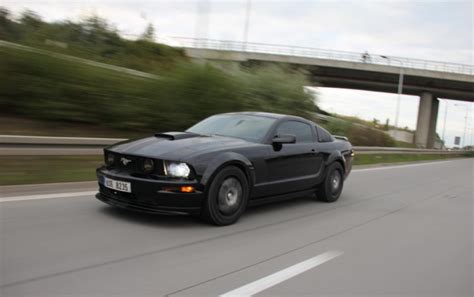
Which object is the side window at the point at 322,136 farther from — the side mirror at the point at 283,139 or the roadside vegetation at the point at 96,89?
the roadside vegetation at the point at 96,89

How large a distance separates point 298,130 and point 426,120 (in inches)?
1981

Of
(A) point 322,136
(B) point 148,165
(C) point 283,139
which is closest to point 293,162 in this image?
(C) point 283,139

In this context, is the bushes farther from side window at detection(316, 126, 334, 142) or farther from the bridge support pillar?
the bridge support pillar

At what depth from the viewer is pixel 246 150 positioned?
6.37 metres

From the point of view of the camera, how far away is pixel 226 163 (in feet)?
19.6

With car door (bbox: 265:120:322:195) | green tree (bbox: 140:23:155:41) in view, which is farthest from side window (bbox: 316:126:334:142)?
green tree (bbox: 140:23:155:41)

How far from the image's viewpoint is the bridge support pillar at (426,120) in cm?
5358

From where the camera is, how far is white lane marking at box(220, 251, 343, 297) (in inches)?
159

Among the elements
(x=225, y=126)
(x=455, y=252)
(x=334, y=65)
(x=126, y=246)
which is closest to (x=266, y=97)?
(x=225, y=126)

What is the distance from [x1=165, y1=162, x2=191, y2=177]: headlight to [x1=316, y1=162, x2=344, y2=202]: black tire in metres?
3.39

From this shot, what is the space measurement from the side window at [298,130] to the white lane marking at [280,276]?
2375 millimetres

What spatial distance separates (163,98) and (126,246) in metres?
8.99

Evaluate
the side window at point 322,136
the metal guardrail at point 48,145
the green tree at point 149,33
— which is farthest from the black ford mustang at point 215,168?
the green tree at point 149,33

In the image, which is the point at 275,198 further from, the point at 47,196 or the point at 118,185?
the point at 47,196
